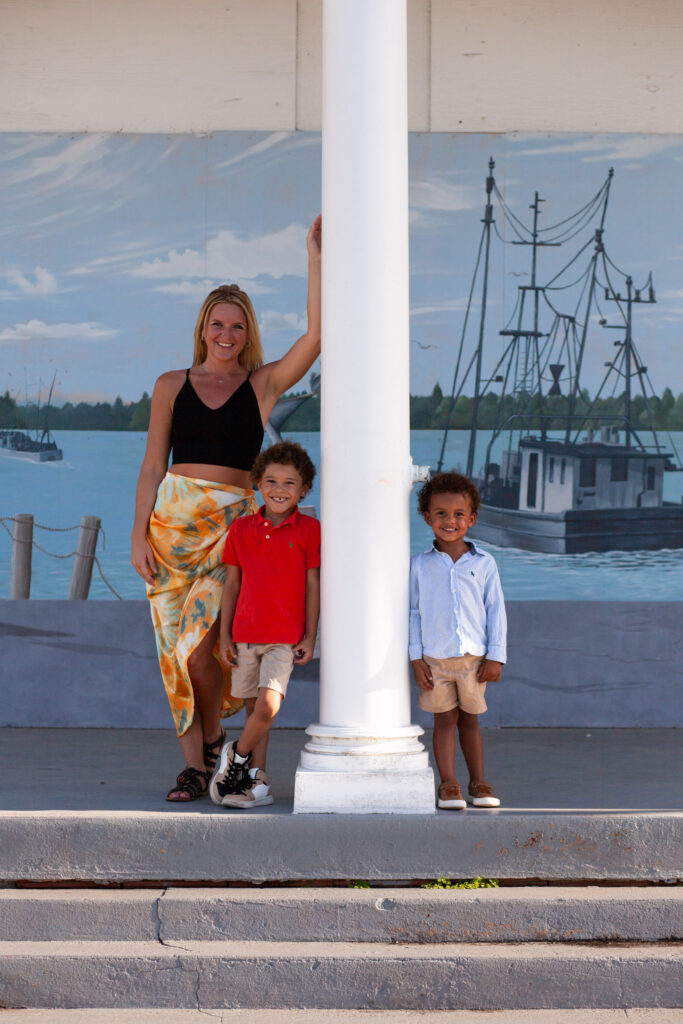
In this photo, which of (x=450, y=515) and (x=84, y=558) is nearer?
(x=450, y=515)

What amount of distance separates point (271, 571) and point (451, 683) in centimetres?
69

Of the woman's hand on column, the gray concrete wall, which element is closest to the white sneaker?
the woman's hand on column

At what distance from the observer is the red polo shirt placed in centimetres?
399

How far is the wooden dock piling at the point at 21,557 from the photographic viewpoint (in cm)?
681

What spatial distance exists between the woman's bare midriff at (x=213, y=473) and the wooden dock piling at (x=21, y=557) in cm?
276

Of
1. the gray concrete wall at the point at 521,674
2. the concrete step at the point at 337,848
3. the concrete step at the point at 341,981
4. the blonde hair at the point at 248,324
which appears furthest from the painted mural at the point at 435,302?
the concrete step at the point at 341,981

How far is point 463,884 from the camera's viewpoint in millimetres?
3646

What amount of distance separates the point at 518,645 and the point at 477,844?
3014 millimetres

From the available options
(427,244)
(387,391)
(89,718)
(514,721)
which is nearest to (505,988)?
(387,391)

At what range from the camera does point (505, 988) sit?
335 cm

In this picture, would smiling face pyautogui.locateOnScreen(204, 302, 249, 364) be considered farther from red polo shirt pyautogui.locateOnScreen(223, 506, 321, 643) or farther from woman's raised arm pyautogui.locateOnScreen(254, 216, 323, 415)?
red polo shirt pyautogui.locateOnScreen(223, 506, 321, 643)

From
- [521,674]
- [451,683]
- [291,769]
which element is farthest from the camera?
[521,674]

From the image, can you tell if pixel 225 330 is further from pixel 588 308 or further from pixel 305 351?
pixel 588 308

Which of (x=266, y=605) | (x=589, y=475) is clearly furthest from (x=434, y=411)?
(x=266, y=605)
